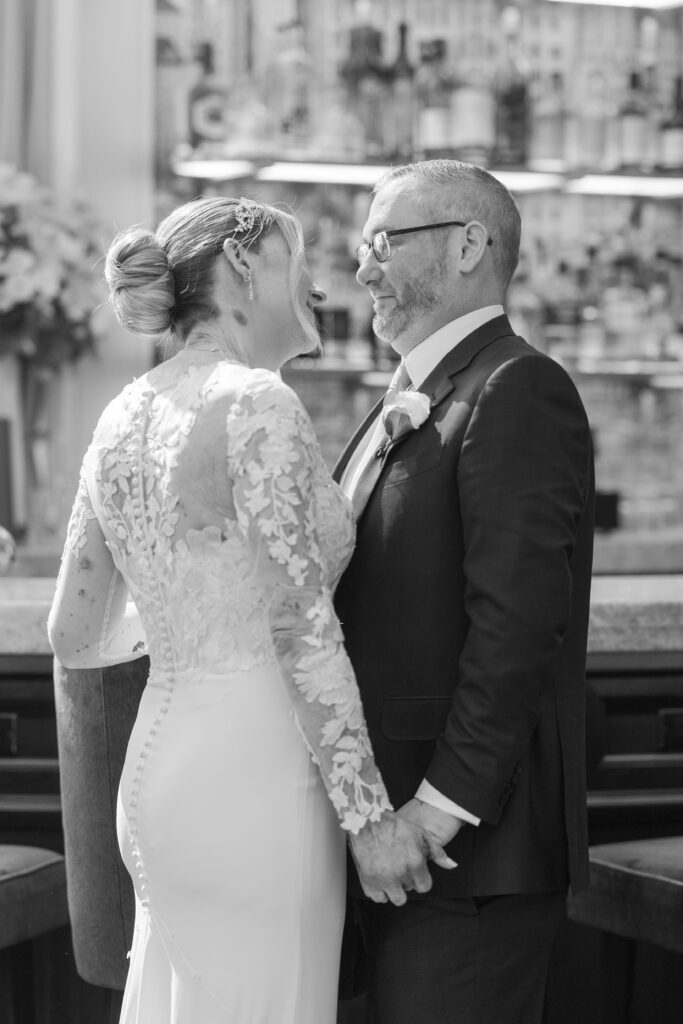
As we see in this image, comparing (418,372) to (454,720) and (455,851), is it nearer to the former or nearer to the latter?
(454,720)

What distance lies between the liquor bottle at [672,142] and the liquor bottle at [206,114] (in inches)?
59.9

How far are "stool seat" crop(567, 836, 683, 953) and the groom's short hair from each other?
0.83 m

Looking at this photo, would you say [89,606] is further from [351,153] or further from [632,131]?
[632,131]

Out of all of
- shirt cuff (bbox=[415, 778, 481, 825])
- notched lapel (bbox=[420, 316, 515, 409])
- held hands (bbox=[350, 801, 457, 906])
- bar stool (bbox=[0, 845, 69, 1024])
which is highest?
notched lapel (bbox=[420, 316, 515, 409])

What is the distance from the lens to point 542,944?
5.33ft

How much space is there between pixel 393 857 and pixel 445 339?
0.63 metres

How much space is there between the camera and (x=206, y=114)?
4520mm

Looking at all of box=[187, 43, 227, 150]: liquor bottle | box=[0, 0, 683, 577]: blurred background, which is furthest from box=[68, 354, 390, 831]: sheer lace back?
box=[187, 43, 227, 150]: liquor bottle

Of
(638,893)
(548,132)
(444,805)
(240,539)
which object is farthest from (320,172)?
(444,805)

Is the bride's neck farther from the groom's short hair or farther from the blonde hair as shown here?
the groom's short hair

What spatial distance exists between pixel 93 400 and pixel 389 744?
325 centimetres

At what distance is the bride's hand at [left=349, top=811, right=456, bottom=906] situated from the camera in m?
1.51

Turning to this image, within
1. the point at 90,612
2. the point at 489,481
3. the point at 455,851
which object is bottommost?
the point at 455,851

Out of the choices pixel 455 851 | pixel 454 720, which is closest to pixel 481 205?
pixel 454 720
